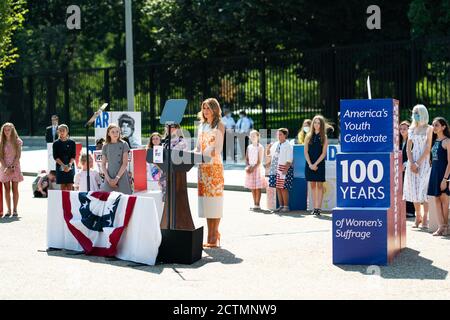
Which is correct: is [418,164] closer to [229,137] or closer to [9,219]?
[9,219]

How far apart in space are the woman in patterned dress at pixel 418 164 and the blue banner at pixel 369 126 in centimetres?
229

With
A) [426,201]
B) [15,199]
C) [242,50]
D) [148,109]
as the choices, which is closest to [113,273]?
[426,201]

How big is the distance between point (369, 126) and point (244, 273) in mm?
2694

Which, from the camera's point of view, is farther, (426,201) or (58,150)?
(58,150)

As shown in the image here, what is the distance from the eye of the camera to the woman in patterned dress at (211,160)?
12.8m

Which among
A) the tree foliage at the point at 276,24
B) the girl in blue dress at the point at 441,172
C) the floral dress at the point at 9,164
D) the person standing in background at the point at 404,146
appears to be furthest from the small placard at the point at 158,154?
the tree foliage at the point at 276,24

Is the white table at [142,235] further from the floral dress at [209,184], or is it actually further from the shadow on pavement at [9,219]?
the shadow on pavement at [9,219]

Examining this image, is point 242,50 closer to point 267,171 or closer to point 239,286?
point 267,171

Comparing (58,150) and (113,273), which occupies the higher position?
(58,150)

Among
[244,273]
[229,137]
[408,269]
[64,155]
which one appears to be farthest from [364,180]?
[229,137]

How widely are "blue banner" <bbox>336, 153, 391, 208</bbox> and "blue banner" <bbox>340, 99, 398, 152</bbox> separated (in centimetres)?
26

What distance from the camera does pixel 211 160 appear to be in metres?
12.9

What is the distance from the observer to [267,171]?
18.8 m

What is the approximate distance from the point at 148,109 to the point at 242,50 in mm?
5039
